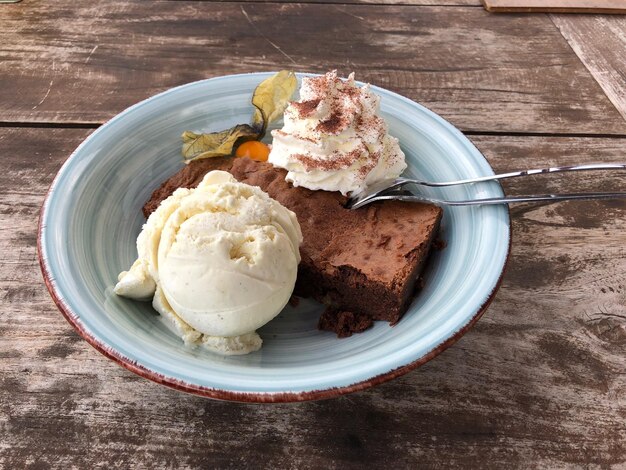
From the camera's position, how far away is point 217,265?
53.3 inches

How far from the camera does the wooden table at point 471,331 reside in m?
1.33

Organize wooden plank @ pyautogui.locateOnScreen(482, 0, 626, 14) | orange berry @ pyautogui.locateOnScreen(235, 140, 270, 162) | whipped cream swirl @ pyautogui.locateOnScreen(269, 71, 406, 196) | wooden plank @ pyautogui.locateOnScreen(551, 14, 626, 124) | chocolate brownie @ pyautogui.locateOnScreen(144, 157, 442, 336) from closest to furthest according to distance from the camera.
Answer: chocolate brownie @ pyautogui.locateOnScreen(144, 157, 442, 336) → whipped cream swirl @ pyautogui.locateOnScreen(269, 71, 406, 196) → orange berry @ pyautogui.locateOnScreen(235, 140, 270, 162) → wooden plank @ pyautogui.locateOnScreen(551, 14, 626, 124) → wooden plank @ pyautogui.locateOnScreen(482, 0, 626, 14)

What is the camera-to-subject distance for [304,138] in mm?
1719

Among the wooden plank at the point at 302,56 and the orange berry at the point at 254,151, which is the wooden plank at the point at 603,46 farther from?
the orange berry at the point at 254,151

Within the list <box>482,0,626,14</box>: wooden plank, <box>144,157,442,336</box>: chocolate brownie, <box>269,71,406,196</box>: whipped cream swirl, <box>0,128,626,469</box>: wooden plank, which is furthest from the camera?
<box>482,0,626,14</box>: wooden plank

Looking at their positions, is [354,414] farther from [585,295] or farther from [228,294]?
[585,295]

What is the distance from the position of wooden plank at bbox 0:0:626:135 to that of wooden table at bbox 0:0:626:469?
1cm

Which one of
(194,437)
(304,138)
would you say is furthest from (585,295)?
(194,437)

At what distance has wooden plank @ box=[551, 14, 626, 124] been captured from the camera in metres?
2.54

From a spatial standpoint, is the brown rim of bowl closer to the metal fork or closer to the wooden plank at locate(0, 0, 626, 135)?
the metal fork

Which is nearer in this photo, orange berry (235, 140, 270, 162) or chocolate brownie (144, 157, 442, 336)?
chocolate brownie (144, 157, 442, 336)

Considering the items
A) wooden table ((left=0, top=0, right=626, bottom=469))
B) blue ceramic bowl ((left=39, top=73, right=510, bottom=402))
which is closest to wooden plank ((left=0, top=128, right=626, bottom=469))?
wooden table ((left=0, top=0, right=626, bottom=469))

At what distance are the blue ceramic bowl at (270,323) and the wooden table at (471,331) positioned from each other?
17 cm

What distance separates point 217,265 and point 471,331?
0.74m
